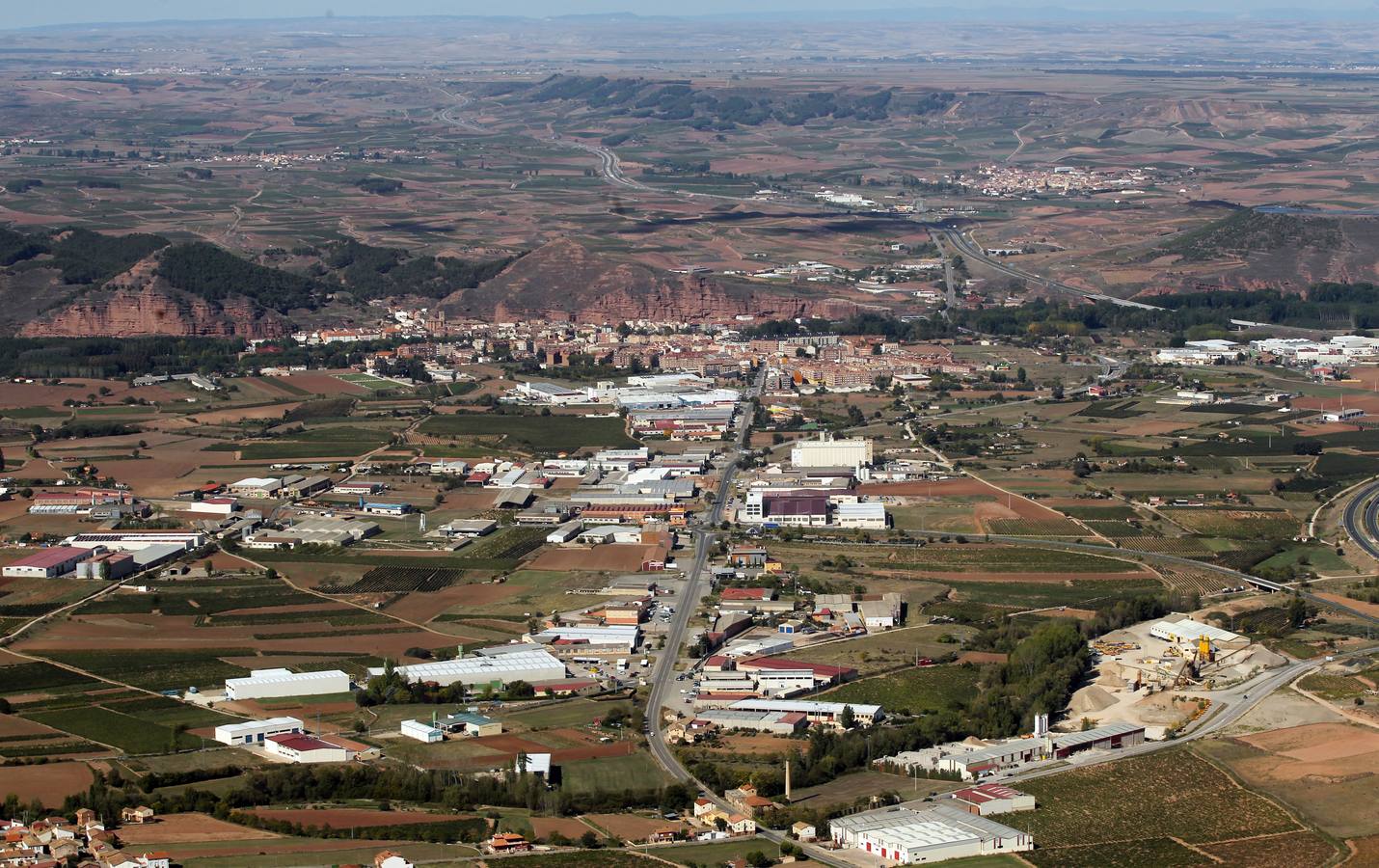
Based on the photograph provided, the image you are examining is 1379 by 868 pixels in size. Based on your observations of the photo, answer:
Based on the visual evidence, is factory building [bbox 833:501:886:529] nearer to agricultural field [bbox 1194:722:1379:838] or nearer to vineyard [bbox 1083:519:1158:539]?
vineyard [bbox 1083:519:1158:539]

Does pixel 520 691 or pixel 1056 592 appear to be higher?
pixel 520 691

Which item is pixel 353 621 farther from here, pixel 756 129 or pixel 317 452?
pixel 756 129

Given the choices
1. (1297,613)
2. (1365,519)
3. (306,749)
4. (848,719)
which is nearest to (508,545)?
(848,719)

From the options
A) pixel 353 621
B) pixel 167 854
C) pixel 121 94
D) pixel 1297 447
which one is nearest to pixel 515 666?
pixel 353 621

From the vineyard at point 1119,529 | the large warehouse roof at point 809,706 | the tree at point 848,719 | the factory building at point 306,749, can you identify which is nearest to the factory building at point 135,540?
the factory building at point 306,749

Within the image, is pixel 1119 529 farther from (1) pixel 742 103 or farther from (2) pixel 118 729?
(1) pixel 742 103

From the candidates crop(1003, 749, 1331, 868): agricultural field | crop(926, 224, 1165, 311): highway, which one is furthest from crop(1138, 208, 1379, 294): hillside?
crop(1003, 749, 1331, 868): agricultural field
